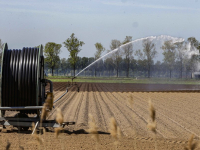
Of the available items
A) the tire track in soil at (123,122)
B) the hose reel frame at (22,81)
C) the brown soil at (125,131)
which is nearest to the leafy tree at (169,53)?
the brown soil at (125,131)

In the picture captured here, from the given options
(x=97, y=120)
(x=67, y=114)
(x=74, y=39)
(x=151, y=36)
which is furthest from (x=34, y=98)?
(x=74, y=39)

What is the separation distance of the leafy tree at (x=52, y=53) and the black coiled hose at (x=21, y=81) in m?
74.6

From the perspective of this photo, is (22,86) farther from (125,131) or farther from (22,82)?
(125,131)

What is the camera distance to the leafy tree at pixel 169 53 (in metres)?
31.5

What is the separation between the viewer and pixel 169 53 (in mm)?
34000

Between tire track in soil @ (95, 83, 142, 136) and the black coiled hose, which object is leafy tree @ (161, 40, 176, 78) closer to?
tire track in soil @ (95, 83, 142, 136)

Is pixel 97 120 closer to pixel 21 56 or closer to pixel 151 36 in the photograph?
pixel 21 56

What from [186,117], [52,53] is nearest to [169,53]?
[186,117]

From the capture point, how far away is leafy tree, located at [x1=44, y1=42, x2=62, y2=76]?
86.1 m

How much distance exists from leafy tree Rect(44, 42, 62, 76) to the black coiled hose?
245ft

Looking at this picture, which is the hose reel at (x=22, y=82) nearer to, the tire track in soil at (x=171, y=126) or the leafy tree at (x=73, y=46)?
the tire track in soil at (x=171, y=126)

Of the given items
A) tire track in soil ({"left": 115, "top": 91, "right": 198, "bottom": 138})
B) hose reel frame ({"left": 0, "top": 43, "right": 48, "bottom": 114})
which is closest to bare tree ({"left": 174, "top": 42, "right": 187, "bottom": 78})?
tire track in soil ({"left": 115, "top": 91, "right": 198, "bottom": 138})

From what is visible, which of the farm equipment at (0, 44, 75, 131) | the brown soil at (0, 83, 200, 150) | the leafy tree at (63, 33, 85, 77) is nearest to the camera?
the brown soil at (0, 83, 200, 150)

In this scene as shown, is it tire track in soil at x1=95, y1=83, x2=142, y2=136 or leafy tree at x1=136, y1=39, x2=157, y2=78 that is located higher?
leafy tree at x1=136, y1=39, x2=157, y2=78
